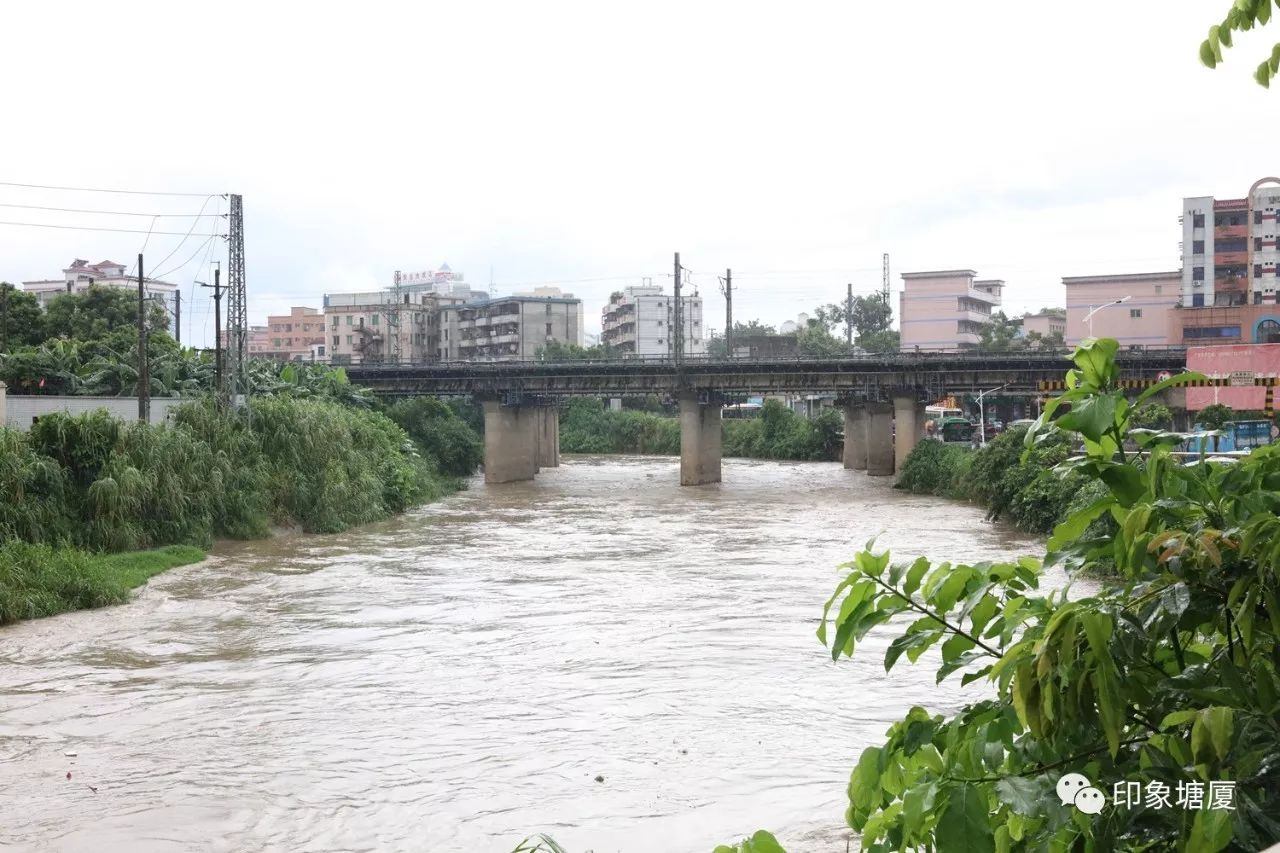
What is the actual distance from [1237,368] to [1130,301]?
37880 mm

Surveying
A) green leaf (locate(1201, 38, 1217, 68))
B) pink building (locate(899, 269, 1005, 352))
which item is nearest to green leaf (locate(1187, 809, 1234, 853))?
green leaf (locate(1201, 38, 1217, 68))

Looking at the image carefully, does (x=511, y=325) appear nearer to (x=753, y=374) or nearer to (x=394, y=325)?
(x=394, y=325)

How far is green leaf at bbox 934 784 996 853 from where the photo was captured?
2.48 meters

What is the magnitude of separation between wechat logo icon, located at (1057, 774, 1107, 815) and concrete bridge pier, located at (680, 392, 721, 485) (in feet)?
167

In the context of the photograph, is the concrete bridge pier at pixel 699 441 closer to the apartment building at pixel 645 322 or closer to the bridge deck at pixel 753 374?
the bridge deck at pixel 753 374

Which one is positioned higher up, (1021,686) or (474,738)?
(1021,686)

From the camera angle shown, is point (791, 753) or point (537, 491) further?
point (537, 491)

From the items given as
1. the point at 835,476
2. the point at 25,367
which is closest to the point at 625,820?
the point at 25,367

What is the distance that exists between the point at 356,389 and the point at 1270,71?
5107cm

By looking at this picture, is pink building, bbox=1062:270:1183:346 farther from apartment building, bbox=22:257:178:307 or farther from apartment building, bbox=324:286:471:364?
apartment building, bbox=22:257:178:307

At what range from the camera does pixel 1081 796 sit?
2.57 m

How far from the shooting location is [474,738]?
13.1 m

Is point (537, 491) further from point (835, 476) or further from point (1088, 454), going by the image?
point (1088, 454)

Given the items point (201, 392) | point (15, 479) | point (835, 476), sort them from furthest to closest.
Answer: point (835, 476) < point (201, 392) < point (15, 479)
